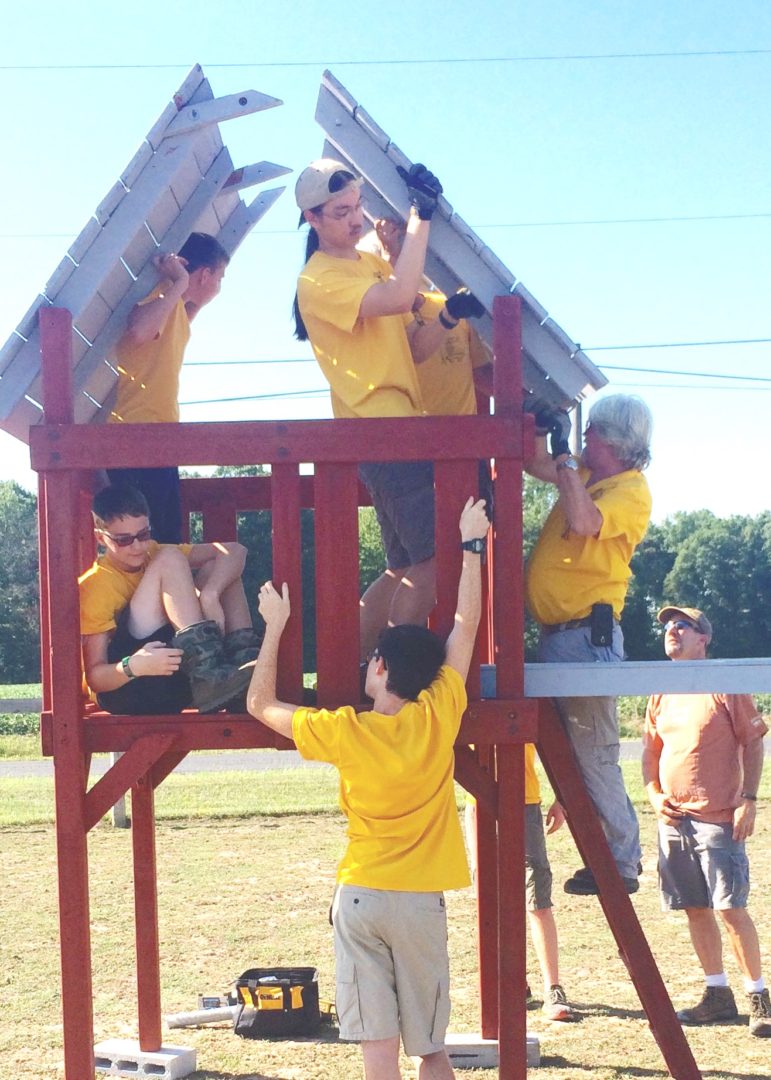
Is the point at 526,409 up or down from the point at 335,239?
down

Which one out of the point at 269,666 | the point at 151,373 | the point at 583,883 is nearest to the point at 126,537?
the point at 269,666

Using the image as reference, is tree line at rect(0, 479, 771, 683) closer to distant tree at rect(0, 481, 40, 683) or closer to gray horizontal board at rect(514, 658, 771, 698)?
distant tree at rect(0, 481, 40, 683)

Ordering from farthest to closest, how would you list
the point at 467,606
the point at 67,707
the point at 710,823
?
1. the point at 710,823
2. the point at 67,707
3. the point at 467,606

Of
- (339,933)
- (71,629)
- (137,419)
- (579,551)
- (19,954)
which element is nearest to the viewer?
(339,933)

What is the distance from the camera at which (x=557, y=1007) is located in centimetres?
631

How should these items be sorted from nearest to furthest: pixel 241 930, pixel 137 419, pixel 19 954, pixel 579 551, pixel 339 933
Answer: pixel 339 933, pixel 579 551, pixel 137 419, pixel 19 954, pixel 241 930

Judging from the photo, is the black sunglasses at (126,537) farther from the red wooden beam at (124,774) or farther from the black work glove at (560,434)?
the black work glove at (560,434)

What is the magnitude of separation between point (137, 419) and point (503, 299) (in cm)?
167

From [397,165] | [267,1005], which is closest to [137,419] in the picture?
[397,165]

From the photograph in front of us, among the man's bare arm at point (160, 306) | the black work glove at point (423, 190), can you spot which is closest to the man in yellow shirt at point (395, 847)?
the black work glove at point (423, 190)

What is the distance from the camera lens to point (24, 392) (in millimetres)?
4605

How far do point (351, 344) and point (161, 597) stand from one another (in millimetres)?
1162

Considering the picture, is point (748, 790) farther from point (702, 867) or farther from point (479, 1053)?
point (479, 1053)

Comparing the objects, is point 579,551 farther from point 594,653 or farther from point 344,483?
point 344,483
